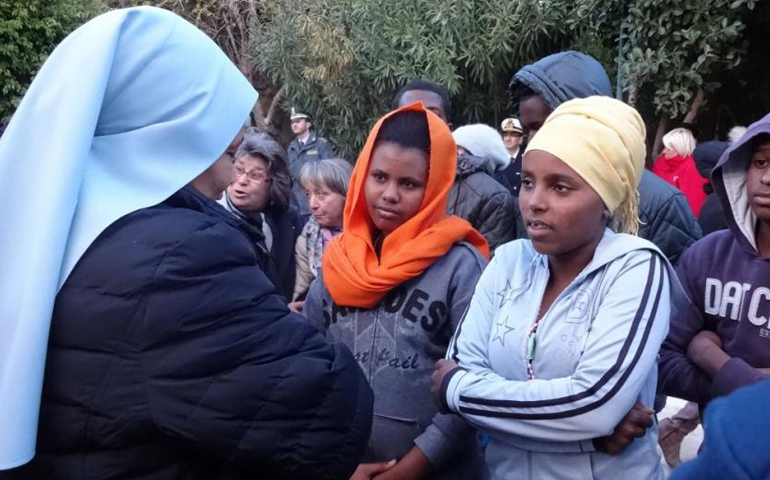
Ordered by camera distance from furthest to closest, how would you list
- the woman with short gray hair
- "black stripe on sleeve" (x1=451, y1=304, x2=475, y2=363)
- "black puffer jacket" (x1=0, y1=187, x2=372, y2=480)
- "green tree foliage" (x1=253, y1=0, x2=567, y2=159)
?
"green tree foliage" (x1=253, y1=0, x2=567, y2=159), the woman with short gray hair, "black stripe on sleeve" (x1=451, y1=304, x2=475, y2=363), "black puffer jacket" (x1=0, y1=187, x2=372, y2=480)

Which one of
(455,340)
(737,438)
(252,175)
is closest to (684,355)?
(455,340)

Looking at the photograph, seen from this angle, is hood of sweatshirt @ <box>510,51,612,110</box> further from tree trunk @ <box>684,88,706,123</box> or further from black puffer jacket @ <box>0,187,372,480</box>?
tree trunk @ <box>684,88,706,123</box>

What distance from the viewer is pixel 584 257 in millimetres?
1920

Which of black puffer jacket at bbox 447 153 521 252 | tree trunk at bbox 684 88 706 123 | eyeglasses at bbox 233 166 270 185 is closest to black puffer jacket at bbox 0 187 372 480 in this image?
black puffer jacket at bbox 447 153 521 252

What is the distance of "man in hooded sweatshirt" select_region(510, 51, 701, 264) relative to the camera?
3.04 meters

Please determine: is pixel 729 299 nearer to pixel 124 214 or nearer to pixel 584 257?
pixel 584 257

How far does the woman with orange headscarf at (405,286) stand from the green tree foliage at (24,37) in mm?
11395

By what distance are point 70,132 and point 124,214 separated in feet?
0.58

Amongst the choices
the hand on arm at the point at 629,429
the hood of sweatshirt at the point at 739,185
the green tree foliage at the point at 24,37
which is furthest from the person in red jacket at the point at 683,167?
the green tree foliage at the point at 24,37

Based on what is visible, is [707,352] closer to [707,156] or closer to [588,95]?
[588,95]

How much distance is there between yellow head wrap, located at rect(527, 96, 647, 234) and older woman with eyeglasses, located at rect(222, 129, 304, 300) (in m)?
2.28

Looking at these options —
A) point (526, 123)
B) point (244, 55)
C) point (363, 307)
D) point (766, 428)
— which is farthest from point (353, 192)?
point (244, 55)

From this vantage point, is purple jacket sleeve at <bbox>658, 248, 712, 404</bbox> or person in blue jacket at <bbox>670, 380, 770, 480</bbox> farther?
purple jacket sleeve at <bbox>658, 248, 712, 404</bbox>

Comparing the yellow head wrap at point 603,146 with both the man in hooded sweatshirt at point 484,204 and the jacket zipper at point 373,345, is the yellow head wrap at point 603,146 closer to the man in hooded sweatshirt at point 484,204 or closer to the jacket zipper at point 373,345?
the jacket zipper at point 373,345
